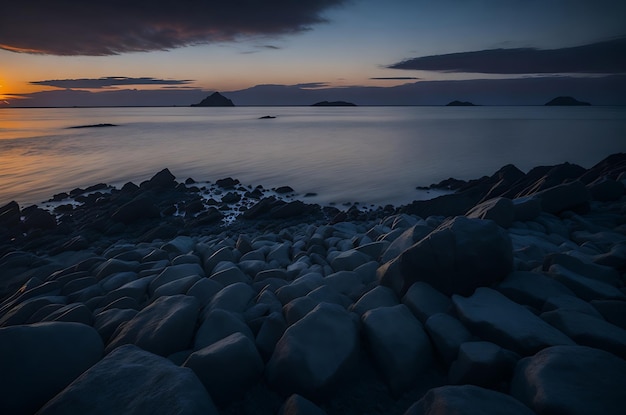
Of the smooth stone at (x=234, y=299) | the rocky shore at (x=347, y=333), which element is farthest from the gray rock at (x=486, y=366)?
the smooth stone at (x=234, y=299)

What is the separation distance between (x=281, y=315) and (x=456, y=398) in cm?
179

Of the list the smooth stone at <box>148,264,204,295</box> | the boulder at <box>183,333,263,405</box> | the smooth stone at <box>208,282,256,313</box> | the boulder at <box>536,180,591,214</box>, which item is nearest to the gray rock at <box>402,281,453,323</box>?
the boulder at <box>183,333,263,405</box>

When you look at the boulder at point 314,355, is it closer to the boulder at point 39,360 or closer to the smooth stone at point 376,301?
the smooth stone at point 376,301

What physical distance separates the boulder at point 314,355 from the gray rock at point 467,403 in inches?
28.4

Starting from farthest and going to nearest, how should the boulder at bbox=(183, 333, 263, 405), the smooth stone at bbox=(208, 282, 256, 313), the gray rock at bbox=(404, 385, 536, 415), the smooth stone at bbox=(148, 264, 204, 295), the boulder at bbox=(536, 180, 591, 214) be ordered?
1. the boulder at bbox=(536, 180, 591, 214)
2. the smooth stone at bbox=(148, 264, 204, 295)
3. the smooth stone at bbox=(208, 282, 256, 313)
4. the boulder at bbox=(183, 333, 263, 405)
5. the gray rock at bbox=(404, 385, 536, 415)

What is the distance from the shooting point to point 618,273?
13.5 feet

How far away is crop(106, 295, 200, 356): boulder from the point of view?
310cm

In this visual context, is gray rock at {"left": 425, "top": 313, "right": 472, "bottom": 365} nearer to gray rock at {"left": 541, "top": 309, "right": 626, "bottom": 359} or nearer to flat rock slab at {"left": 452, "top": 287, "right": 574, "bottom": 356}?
flat rock slab at {"left": 452, "top": 287, "right": 574, "bottom": 356}

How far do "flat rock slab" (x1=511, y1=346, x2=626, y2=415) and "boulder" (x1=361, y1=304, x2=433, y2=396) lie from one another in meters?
0.68

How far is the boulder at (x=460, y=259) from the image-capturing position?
11.9ft

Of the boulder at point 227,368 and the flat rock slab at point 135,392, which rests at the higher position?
the flat rock slab at point 135,392

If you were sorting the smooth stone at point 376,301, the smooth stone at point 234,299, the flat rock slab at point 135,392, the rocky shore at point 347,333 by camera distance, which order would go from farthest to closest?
the smooth stone at point 234,299, the smooth stone at point 376,301, the rocky shore at point 347,333, the flat rock slab at point 135,392

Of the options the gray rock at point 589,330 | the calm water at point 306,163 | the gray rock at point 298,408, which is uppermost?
the gray rock at point 589,330

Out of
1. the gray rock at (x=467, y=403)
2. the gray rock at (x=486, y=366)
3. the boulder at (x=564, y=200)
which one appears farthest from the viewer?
the boulder at (x=564, y=200)
